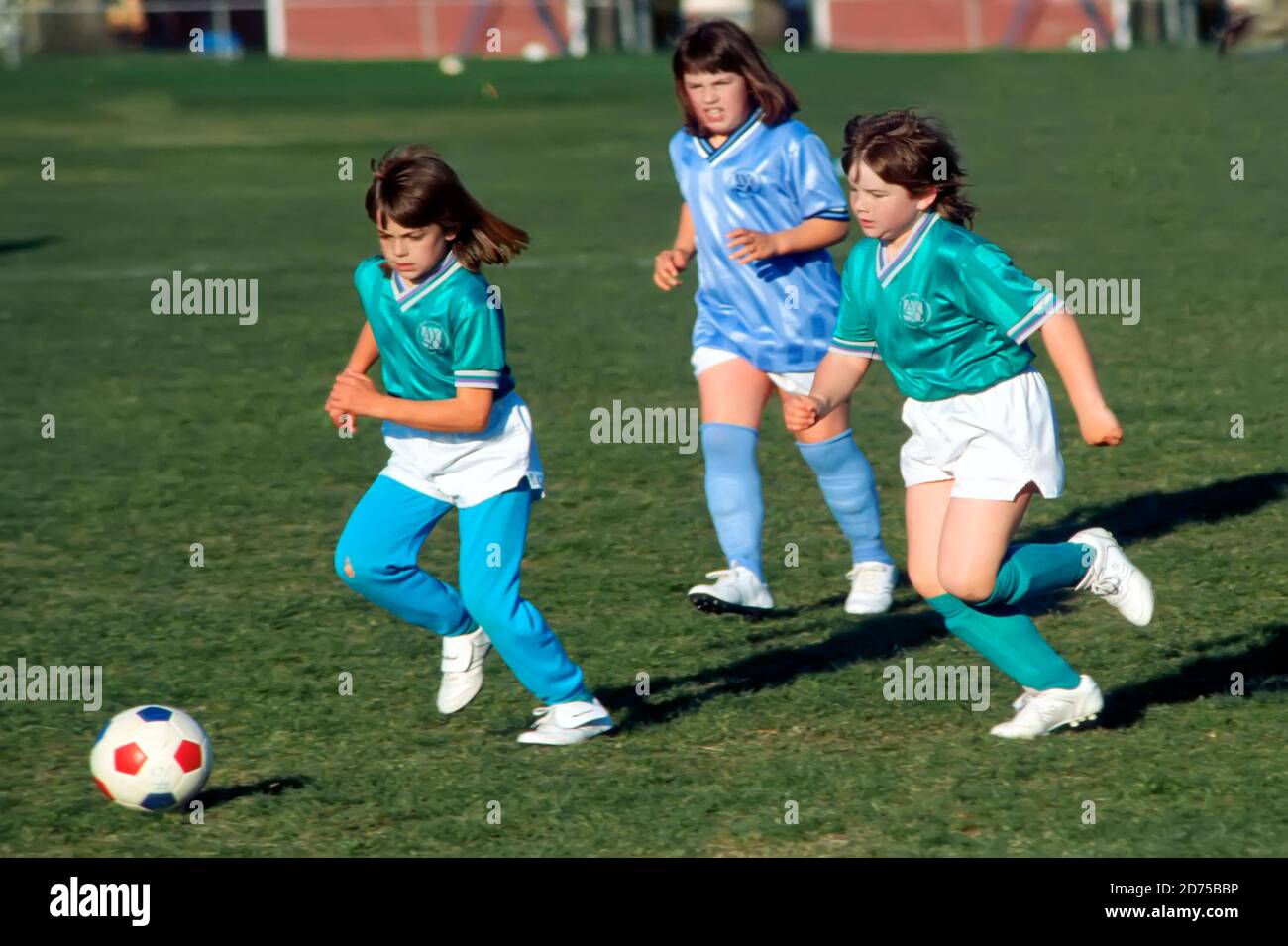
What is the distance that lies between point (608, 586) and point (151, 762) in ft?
8.62

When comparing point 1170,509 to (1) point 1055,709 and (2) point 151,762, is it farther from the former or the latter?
(2) point 151,762

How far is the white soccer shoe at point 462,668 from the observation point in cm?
603

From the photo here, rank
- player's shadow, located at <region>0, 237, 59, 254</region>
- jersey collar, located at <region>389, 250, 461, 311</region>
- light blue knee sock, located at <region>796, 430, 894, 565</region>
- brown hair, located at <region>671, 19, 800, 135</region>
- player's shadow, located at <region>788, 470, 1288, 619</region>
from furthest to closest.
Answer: player's shadow, located at <region>0, 237, 59, 254</region> < player's shadow, located at <region>788, 470, 1288, 619</region> < light blue knee sock, located at <region>796, 430, 894, 565</region> < brown hair, located at <region>671, 19, 800, 135</region> < jersey collar, located at <region>389, 250, 461, 311</region>

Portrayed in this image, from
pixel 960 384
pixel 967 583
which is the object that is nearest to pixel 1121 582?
pixel 967 583

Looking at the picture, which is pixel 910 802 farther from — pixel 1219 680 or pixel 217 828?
pixel 217 828

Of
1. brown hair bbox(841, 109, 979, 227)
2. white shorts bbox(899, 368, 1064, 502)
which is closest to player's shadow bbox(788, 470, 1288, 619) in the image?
Result: white shorts bbox(899, 368, 1064, 502)

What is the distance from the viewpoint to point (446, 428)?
5531 mm

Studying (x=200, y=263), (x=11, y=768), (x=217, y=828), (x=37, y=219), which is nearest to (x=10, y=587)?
(x=11, y=768)

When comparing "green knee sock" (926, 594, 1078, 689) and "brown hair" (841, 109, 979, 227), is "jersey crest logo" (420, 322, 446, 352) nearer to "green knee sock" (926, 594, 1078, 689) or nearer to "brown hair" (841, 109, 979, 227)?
"brown hair" (841, 109, 979, 227)

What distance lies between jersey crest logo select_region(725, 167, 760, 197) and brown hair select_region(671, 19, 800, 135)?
21 cm

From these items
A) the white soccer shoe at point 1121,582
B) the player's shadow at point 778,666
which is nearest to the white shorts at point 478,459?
the player's shadow at point 778,666

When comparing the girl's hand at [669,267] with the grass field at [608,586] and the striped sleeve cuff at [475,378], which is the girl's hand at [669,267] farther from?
the striped sleeve cuff at [475,378]

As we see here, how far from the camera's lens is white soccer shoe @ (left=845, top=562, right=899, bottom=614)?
723 cm

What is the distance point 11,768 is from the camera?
5848 mm
